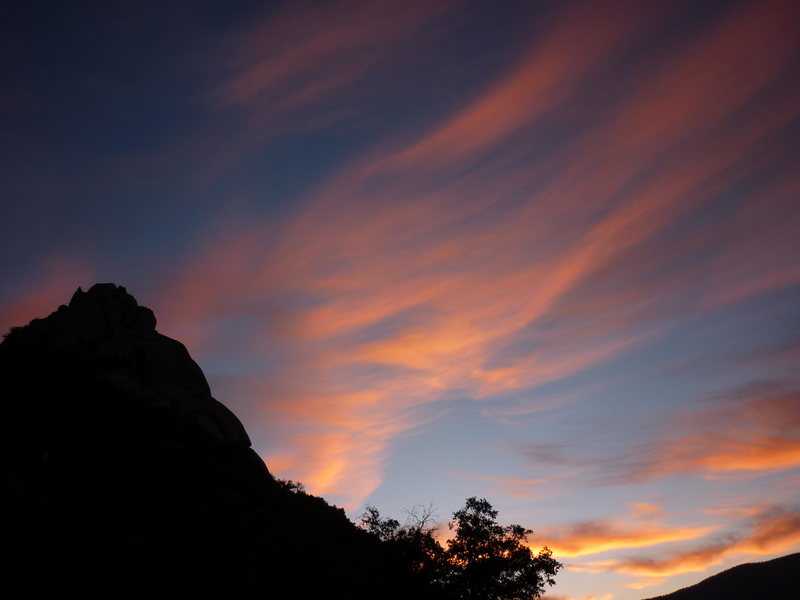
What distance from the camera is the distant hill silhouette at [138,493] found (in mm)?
30594

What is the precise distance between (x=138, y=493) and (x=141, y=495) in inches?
11.5

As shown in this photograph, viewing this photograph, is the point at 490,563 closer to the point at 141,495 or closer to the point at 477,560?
the point at 477,560

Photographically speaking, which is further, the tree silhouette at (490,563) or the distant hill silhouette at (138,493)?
the tree silhouette at (490,563)

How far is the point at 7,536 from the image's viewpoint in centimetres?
2922

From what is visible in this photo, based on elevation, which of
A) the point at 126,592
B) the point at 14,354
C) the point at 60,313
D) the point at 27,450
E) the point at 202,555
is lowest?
the point at 126,592

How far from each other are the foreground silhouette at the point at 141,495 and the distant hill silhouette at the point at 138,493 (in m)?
0.12

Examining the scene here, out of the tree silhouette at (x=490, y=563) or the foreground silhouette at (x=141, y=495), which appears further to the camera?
the tree silhouette at (x=490, y=563)

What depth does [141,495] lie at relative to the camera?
129ft

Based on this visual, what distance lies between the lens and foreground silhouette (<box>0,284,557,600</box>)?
30.7 metres

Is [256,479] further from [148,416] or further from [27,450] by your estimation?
[27,450]

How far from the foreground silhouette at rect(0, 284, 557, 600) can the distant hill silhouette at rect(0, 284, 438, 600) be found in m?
0.12

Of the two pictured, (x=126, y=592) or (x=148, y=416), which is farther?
(x=148, y=416)

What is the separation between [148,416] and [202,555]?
28269mm

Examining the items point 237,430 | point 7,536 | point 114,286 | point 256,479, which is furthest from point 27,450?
point 114,286
